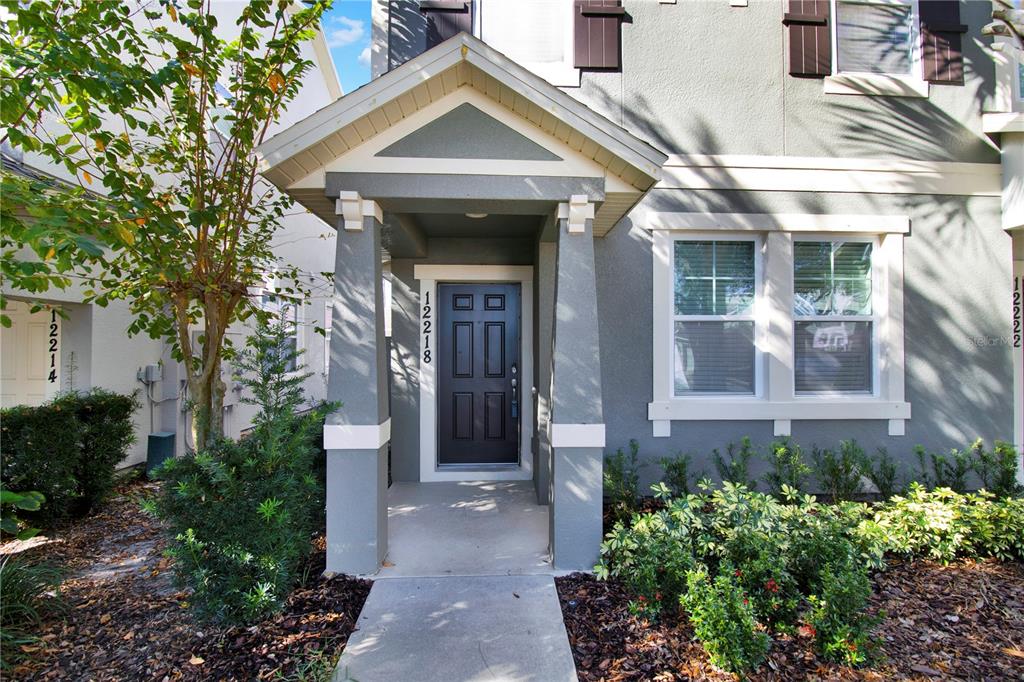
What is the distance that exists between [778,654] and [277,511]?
2925mm

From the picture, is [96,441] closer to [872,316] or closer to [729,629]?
[729,629]

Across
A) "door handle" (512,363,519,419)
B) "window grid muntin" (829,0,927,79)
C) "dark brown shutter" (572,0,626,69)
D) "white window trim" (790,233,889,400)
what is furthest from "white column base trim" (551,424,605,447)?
"window grid muntin" (829,0,927,79)

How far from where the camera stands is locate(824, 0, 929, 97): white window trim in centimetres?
530

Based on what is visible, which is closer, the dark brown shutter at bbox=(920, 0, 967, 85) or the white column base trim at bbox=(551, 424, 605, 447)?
the white column base trim at bbox=(551, 424, 605, 447)

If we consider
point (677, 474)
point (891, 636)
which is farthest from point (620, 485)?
point (891, 636)

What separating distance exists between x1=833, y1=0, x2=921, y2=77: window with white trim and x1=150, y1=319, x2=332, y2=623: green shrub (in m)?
6.23

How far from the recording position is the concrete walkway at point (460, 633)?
9.07ft

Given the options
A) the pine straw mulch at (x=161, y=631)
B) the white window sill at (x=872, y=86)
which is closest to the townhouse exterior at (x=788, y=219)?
the white window sill at (x=872, y=86)

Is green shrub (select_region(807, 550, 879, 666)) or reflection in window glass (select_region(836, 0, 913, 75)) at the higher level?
reflection in window glass (select_region(836, 0, 913, 75))

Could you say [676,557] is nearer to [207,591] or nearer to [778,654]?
[778,654]

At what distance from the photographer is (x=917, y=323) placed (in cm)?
533

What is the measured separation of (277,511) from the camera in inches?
128

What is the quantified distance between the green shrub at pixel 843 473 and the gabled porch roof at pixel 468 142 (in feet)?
9.88

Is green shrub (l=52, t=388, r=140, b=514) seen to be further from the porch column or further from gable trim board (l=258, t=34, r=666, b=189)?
gable trim board (l=258, t=34, r=666, b=189)
